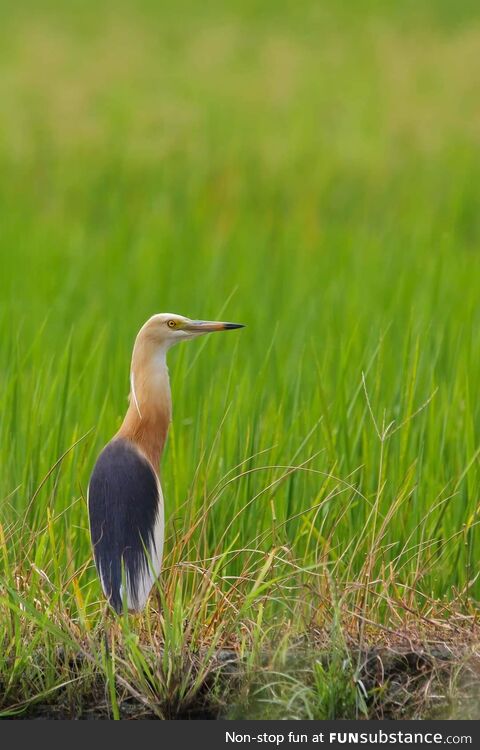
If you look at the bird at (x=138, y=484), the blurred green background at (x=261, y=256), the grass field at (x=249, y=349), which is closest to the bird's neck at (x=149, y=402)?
the bird at (x=138, y=484)

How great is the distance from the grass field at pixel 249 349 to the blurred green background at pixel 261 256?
0.02 metres

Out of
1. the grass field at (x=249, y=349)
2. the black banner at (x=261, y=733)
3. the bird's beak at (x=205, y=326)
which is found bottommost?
the black banner at (x=261, y=733)

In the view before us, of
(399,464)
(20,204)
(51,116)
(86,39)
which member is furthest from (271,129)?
(399,464)

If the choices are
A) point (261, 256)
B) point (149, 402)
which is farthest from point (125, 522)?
point (261, 256)

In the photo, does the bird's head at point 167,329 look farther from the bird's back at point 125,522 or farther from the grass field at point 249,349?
the grass field at point 249,349

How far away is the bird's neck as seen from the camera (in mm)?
2699

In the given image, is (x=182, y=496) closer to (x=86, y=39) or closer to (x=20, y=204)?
(x=20, y=204)

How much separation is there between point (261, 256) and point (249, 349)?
1.56m

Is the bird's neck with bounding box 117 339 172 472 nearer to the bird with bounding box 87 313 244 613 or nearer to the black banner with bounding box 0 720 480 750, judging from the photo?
the bird with bounding box 87 313 244 613

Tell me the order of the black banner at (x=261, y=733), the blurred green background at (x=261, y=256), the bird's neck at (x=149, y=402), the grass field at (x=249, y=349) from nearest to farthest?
the black banner at (x=261, y=733) → the bird's neck at (x=149, y=402) → the grass field at (x=249, y=349) → the blurred green background at (x=261, y=256)

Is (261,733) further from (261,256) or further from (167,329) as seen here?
(261,256)

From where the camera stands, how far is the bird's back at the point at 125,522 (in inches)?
106

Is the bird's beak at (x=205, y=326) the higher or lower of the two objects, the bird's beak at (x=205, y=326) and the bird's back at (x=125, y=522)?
the higher

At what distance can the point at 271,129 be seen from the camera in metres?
10.6
